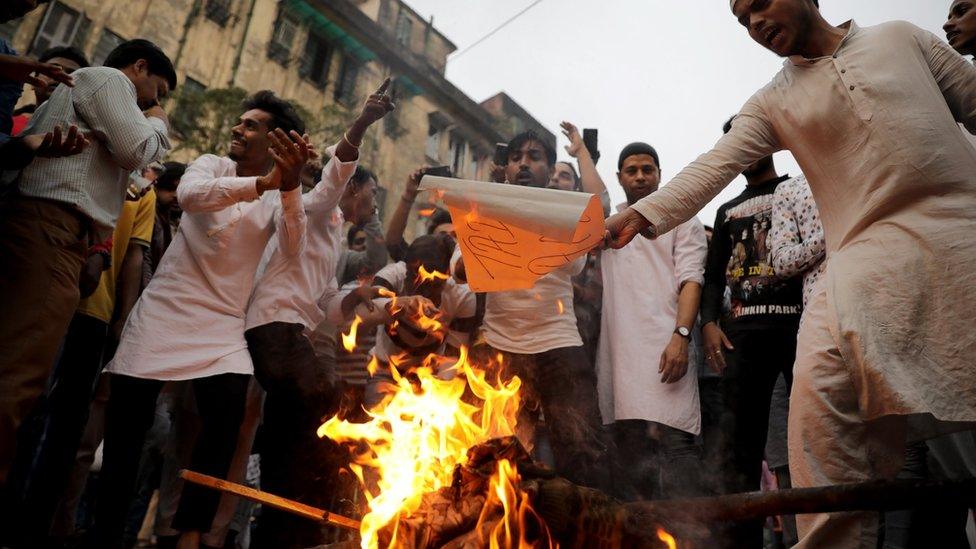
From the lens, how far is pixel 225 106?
1692 centimetres

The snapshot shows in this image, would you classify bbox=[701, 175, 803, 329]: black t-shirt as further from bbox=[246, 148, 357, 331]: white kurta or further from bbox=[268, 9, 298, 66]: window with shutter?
bbox=[268, 9, 298, 66]: window with shutter

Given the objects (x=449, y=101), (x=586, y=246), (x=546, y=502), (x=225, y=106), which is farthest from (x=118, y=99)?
(x=449, y=101)

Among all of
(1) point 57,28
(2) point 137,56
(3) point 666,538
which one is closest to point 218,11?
(1) point 57,28

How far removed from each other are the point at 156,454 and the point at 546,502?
175 inches

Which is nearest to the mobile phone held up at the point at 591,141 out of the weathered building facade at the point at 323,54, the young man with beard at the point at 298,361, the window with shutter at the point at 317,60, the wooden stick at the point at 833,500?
the young man with beard at the point at 298,361

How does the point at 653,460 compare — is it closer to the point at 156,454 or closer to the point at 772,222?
the point at 772,222

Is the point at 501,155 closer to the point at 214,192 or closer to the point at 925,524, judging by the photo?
the point at 214,192

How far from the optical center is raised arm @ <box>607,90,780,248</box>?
243 centimetres

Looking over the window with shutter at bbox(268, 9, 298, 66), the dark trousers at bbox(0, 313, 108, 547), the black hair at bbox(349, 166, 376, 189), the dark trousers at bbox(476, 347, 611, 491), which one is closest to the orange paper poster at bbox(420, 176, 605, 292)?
the dark trousers at bbox(476, 347, 611, 491)

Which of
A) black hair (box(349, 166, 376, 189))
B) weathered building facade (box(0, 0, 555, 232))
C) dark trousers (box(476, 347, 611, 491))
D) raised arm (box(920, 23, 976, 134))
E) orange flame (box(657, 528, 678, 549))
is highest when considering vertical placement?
weathered building facade (box(0, 0, 555, 232))

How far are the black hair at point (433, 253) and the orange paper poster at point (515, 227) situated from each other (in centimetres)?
227

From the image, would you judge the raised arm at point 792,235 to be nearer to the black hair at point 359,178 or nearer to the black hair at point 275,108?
the black hair at point 275,108

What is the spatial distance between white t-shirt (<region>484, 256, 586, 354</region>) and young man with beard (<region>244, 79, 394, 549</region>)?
46.4 inches

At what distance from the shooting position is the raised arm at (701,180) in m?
2.43
